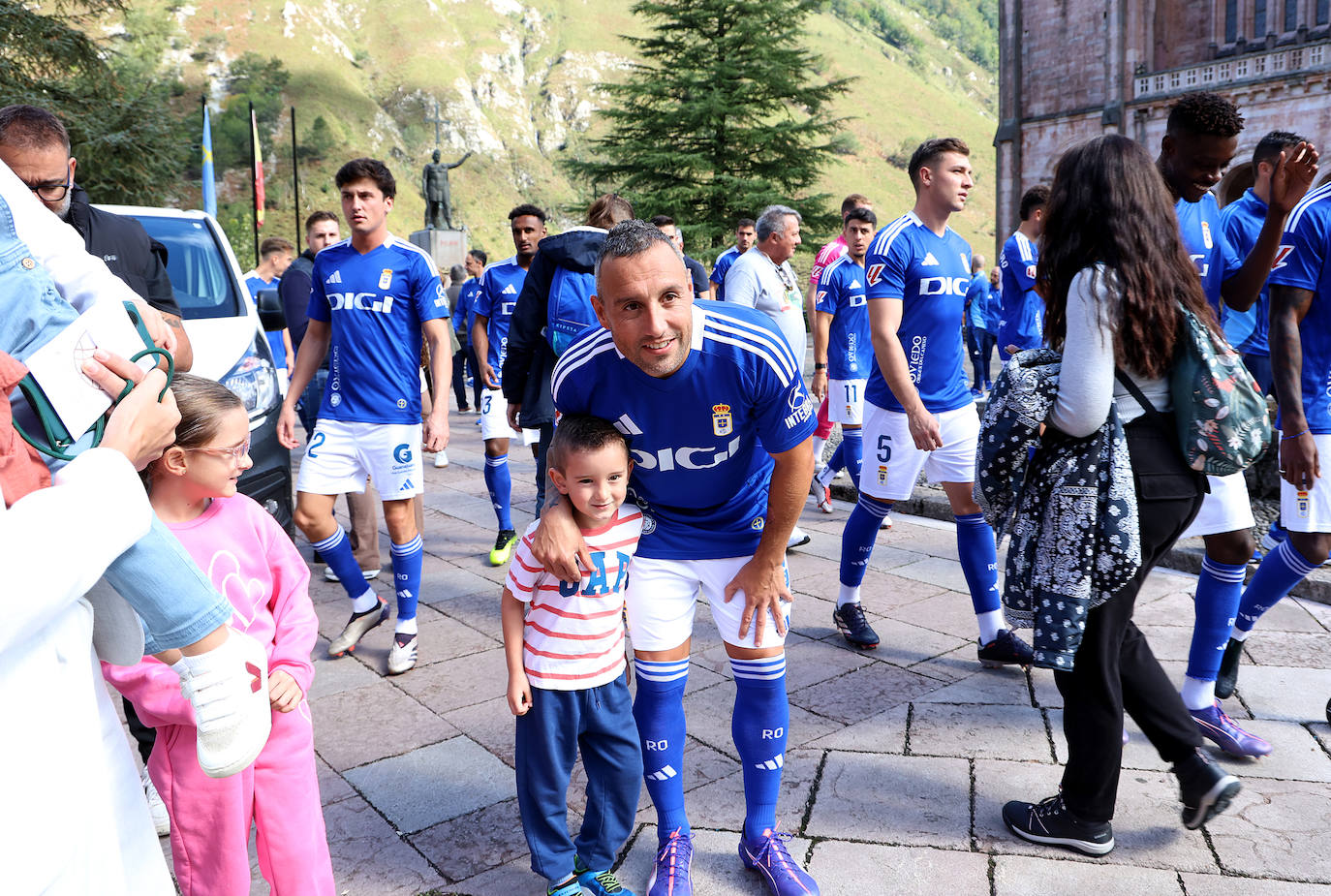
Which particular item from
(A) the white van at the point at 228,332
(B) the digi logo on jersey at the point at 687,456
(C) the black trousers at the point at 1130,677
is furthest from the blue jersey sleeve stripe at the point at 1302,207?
(A) the white van at the point at 228,332

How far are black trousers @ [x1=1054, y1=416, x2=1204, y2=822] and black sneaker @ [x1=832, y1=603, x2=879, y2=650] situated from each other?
1.70 metres

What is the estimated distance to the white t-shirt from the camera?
656 cm

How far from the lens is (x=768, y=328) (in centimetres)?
251

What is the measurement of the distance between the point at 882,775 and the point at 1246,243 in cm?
309

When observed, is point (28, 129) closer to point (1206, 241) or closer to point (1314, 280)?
point (1206, 241)

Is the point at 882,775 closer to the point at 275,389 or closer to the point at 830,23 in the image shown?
the point at 275,389

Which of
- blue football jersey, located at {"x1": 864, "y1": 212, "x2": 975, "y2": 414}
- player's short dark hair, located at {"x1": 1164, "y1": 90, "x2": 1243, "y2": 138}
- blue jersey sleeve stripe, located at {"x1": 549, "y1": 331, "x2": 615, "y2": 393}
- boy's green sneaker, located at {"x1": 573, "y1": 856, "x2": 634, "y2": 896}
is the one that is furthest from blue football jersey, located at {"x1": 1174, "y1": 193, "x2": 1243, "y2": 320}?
boy's green sneaker, located at {"x1": 573, "y1": 856, "x2": 634, "y2": 896}

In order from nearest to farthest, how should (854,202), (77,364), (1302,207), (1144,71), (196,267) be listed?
(77,364)
(1302,207)
(196,267)
(854,202)
(1144,71)

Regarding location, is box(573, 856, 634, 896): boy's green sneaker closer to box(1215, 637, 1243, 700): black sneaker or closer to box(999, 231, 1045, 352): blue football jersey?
box(1215, 637, 1243, 700): black sneaker

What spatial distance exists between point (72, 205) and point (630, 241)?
261 cm

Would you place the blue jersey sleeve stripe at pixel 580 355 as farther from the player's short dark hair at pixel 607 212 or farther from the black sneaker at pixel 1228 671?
the black sneaker at pixel 1228 671

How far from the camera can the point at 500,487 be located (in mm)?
6598

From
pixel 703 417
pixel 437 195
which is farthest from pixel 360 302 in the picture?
pixel 437 195

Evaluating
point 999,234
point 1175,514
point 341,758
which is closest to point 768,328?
point 1175,514
